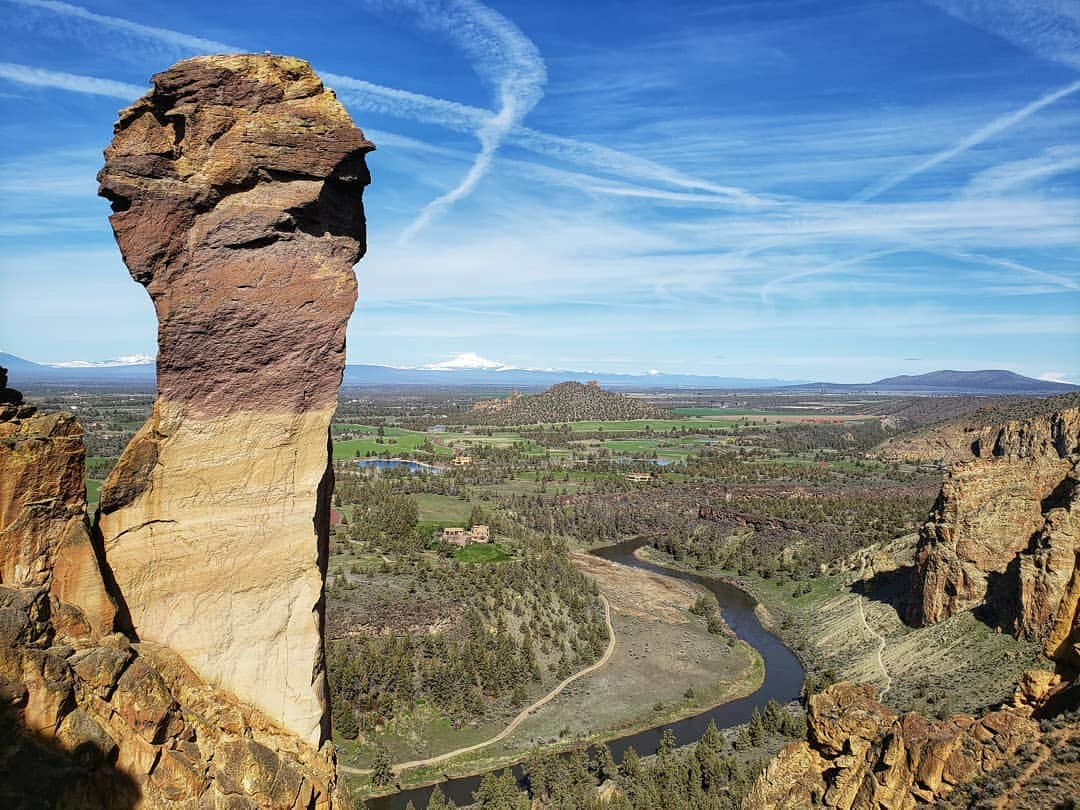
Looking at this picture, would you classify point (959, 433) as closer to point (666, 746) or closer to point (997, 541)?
point (997, 541)

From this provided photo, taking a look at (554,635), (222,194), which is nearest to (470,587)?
(554,635)

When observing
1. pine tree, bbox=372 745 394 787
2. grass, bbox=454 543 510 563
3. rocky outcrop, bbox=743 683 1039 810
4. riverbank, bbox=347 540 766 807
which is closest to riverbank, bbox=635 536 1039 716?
riverbank, bbox=347 540 766 807

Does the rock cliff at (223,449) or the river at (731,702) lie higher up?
the rock cliff at (223,449)

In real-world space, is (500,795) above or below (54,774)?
below

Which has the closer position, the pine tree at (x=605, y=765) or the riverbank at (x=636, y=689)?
the pine tree at (x=605, y=765)

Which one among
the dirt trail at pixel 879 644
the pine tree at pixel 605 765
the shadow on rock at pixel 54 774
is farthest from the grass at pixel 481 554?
the shadow on rock at pixel 54 774

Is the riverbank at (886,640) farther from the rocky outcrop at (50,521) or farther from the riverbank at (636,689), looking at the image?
the rocky outcrop at (50,521)

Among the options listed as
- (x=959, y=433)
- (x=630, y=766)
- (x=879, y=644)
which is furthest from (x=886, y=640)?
(x=959, y=433)

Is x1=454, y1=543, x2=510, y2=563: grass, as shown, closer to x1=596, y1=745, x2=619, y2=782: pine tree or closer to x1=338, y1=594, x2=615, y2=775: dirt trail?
x1=338, y1=594, x2=615, y2=775: dirt trail
